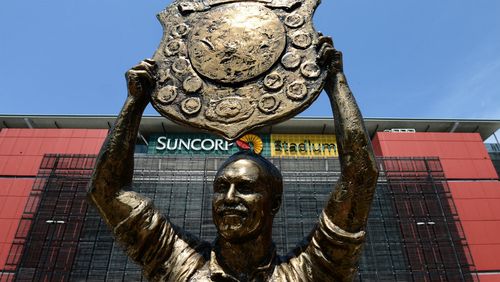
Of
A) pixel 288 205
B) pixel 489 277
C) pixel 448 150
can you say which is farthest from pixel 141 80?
pixel 448 150

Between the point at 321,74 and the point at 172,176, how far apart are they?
17791mm

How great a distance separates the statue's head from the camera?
7.18 feet

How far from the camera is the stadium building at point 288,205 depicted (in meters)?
16.7

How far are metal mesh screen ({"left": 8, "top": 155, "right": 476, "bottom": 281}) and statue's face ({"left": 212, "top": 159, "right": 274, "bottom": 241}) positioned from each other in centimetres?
1394

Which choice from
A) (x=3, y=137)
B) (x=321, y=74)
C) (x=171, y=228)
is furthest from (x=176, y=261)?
(x=3, y=137)

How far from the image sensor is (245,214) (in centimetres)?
219

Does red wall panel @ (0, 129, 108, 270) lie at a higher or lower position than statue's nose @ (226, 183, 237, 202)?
higher

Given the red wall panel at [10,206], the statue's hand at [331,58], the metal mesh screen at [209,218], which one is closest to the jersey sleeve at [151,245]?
the statue's hand at [331,58]

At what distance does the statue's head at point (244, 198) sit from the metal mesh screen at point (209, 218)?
13.9m

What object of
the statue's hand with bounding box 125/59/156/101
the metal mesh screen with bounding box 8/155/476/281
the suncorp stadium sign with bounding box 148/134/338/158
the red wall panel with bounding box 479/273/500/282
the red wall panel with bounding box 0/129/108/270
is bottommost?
the statue's hand with bounding box 125/59/156/101

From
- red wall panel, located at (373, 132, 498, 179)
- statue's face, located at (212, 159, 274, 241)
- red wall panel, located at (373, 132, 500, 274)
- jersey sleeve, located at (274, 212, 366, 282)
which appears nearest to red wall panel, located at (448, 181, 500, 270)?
red wall panel, located at (373, 132, 500, 274)

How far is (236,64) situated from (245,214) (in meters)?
1.00

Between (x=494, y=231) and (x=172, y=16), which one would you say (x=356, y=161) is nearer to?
(x=172, y=16)

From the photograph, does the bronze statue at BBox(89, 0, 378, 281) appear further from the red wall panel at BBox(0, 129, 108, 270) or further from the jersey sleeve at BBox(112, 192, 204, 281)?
the red wall panel at BBox(0, 129, 108, 270)
